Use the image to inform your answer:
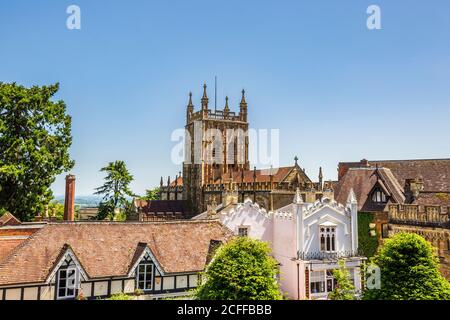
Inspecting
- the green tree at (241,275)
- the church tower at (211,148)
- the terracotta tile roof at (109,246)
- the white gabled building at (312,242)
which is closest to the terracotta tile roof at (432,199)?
the white gabled building at (312,242)

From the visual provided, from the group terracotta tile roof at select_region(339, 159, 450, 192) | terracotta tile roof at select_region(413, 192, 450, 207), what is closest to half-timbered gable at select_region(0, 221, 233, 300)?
terracotta tile roof at select_region(413, 192, 450, 207)

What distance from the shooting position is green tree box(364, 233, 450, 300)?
17.4 m

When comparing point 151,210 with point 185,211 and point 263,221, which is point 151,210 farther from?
point 263,221

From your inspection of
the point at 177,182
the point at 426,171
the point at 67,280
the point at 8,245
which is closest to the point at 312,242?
the point at 426,171

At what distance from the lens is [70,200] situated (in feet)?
100

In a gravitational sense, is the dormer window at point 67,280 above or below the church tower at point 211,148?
below

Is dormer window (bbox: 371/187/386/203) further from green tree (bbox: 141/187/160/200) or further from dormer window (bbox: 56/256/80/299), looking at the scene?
green tree (bbox: 141/187/160/200)

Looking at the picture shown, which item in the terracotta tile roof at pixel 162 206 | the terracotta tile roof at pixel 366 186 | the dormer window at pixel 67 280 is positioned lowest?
the dormer window at pixel 67 280

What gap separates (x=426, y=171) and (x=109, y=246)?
100.0 feet

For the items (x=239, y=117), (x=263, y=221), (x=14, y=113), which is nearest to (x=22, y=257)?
(x=263, y=221)

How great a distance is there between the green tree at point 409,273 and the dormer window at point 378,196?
1454 cm

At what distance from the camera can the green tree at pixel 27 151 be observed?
112 ft

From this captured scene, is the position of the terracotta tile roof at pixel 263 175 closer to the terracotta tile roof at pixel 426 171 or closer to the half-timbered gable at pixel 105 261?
the terracotta tile roof at pixel 426 171

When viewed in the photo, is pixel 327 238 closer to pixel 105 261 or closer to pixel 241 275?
Result: pixel 241 275
